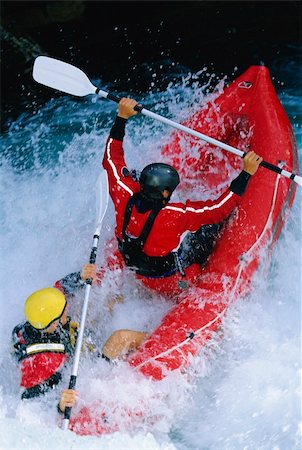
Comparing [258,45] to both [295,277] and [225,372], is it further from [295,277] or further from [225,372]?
[225,372]

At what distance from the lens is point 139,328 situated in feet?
11.5

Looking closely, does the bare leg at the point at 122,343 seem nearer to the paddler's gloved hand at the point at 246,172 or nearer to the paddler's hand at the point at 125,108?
the paddler's gloved hand at the point at 246,172

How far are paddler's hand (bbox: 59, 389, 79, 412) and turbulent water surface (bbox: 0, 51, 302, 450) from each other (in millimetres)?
179

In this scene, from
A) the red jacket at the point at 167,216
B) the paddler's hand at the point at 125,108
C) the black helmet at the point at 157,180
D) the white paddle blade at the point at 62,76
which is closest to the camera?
the black helmet at the point at 157,180

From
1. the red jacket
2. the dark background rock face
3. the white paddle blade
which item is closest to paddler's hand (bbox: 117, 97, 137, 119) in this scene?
the red jacket

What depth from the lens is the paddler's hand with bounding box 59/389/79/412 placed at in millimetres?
2625

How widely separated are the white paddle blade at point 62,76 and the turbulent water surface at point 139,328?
2.60 ft

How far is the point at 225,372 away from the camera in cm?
336

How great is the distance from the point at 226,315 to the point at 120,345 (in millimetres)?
661

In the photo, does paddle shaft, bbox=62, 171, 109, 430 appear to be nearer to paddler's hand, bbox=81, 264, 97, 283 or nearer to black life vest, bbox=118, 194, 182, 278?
paddler's hand, bbox=81, 264, 97, 283

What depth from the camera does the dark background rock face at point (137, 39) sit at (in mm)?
6559

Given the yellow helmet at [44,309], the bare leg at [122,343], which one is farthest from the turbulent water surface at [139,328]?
the yellow helmet at [44,309]

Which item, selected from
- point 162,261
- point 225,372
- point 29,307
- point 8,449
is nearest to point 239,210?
point 162,261

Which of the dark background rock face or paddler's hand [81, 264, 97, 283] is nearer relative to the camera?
paddler's hand [81, 264, 97, 283]
